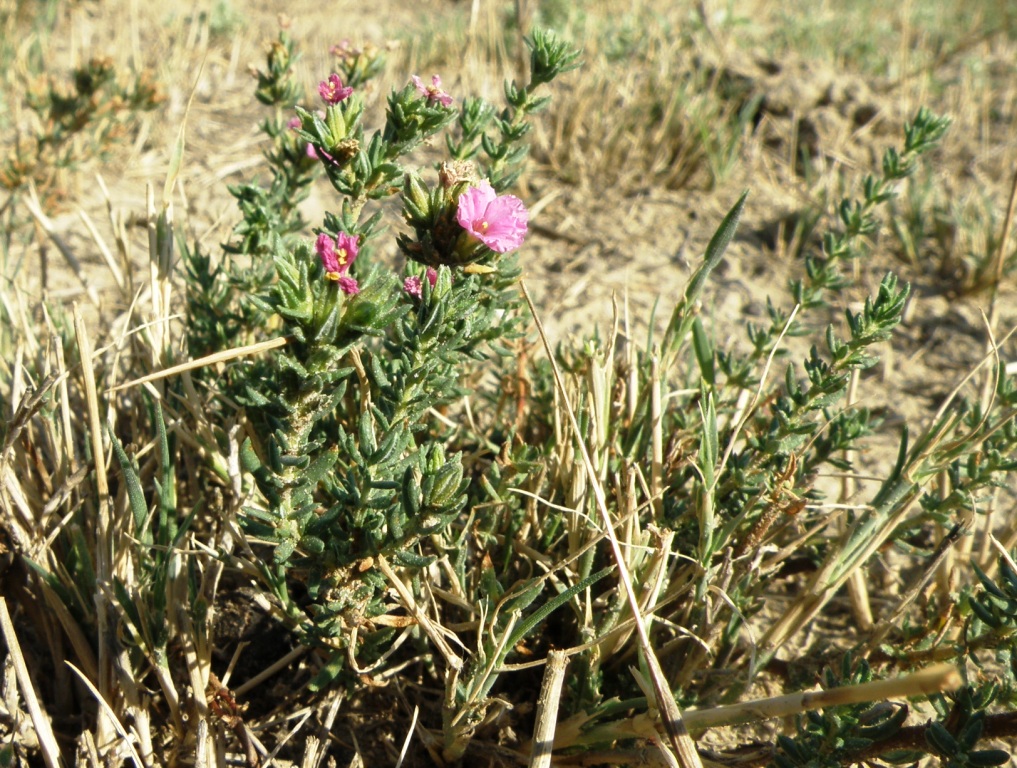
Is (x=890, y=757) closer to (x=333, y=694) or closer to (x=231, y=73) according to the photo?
(x=333, y=694)

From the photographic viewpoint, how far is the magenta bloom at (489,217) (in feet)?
4.47

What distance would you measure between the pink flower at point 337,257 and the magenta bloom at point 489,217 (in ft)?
0.60

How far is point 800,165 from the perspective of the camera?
4168 millimetres

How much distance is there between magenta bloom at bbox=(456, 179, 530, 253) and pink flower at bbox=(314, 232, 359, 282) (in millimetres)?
182

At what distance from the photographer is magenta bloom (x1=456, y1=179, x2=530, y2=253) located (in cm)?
136

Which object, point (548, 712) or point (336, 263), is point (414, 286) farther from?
point (548, 712)

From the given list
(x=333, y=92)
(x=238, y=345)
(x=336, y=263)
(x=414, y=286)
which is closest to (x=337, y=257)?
(x=336, y=263)

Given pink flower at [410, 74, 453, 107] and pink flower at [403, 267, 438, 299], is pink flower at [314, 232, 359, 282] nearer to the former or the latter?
Result: pink flower at [403, 267, 438, 299]

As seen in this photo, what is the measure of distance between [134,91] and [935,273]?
3.35 metres

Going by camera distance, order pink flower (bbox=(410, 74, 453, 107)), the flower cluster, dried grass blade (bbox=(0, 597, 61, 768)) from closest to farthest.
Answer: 1. the flower cluster
2. dried grass blade (bbox=(0, 597, 61, 768))
3. pink flower (bbox=(410, 74, 453, 107))

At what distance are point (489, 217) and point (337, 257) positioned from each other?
0.26 metres

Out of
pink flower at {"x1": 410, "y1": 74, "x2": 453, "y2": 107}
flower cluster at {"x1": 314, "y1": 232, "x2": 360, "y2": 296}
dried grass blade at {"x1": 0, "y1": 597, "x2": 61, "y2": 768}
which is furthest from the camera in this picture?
pink flower at {"x1": 410, "y1": 74, "x2": 453, "y2": 107}

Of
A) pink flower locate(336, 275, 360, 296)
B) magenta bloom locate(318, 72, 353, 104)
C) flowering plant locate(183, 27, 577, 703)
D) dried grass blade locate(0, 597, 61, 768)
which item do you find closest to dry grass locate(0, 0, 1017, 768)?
dried grass blade locate(0, 597, 61, 768)

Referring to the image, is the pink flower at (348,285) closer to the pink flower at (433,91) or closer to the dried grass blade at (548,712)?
the pink flower at (433,91)
